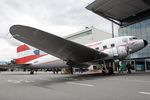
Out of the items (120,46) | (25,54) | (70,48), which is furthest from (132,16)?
(70,48)

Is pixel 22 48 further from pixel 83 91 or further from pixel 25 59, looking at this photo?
pixel 83 91

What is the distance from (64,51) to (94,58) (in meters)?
3.06

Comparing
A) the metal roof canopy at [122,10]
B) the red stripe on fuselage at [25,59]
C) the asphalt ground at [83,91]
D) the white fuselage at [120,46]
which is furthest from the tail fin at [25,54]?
the metal roof canopy at [122,10]

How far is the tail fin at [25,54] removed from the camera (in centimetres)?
2534

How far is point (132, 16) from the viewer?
56781 mm

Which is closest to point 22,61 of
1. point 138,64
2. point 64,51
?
point 64,51

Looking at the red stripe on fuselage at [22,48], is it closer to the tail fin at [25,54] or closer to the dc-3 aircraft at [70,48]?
the tail fin at [25,54]

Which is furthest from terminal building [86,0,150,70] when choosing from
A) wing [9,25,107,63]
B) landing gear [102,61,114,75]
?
wing [9,25,107,63]

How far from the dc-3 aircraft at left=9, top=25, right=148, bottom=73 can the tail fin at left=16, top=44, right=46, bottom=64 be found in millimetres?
1043

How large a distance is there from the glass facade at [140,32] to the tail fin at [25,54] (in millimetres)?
31606

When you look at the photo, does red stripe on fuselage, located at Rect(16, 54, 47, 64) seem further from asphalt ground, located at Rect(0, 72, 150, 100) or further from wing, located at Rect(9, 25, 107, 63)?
asphalt ground, located at Rect(0, 72, 150, 100)

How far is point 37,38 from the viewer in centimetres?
1445

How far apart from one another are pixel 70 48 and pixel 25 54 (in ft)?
36.9

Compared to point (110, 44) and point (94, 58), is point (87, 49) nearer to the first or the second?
point (94, 58)
